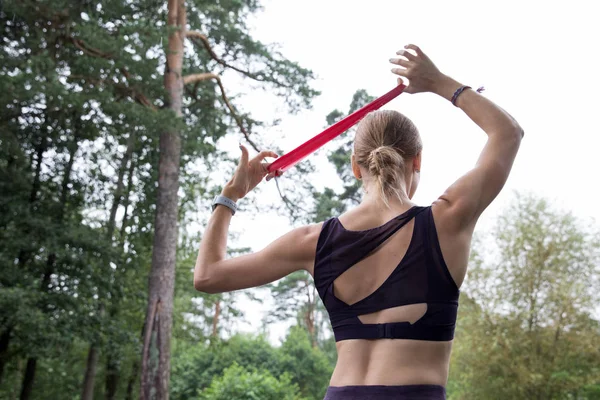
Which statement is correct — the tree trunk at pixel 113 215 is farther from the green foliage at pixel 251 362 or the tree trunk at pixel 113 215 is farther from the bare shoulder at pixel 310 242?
the bare shoulder at pixel 310 242

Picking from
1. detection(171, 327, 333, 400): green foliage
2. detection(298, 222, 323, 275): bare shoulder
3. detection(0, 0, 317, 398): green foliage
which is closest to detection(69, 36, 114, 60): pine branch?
detection(0, 0, 317, 398): green foliage

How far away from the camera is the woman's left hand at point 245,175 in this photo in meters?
1.48

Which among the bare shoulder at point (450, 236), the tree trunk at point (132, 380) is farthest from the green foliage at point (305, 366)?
the bare shoulder at point (450, 236)

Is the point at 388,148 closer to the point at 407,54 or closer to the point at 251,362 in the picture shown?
the point at 407,54

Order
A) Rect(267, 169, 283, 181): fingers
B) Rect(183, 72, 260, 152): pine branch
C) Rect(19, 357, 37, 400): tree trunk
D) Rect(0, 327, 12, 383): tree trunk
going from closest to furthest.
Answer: Rect(267, 169, 283, 181): fingers
Rect(183, 72, 260, 152): pine branch
Rect(0, 327, 12, 383): tree trunk
Rect(19, 357, 37, 400): tree trunk

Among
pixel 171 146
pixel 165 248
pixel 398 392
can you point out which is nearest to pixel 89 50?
pixel 171 146

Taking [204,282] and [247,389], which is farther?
[247,389]

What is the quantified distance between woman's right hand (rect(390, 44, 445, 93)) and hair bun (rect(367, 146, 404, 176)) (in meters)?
0.17

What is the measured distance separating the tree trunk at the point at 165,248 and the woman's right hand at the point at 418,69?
26.1 ft

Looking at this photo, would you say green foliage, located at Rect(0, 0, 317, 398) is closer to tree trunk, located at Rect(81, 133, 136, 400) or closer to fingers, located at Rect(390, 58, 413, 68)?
tree trunk, located at Rect(81, 133, 136, 400)

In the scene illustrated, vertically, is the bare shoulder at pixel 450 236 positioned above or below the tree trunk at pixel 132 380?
below

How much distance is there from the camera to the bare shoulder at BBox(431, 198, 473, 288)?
115 cm

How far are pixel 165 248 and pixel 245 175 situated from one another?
26.2ft

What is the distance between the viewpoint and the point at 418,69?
4.28 ft
